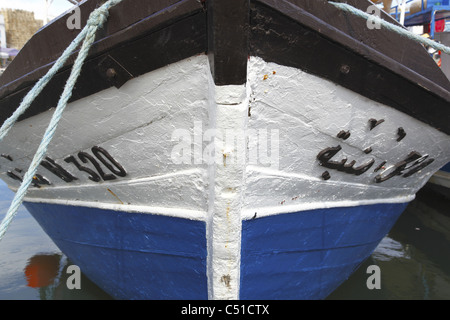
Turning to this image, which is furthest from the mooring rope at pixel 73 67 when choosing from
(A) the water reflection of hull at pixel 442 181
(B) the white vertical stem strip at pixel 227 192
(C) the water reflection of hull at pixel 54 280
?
(A) the water reflection of hull at pixel 442 181

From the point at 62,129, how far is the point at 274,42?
119 cm

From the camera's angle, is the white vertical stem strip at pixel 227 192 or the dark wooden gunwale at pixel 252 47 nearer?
the dark wooden gunwale at pixel 252 47

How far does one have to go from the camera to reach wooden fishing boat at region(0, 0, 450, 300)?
160 cm

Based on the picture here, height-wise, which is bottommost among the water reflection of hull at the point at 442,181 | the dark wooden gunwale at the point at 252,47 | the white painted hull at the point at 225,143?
the white painted hull at the point at 225,143

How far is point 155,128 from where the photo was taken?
186 cm

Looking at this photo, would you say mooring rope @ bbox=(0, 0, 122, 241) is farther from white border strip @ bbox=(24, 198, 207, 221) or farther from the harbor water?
the harbor water

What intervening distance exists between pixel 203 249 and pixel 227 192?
480 mm

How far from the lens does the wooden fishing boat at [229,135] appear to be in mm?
1596

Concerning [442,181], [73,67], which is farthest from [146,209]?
[442,181]

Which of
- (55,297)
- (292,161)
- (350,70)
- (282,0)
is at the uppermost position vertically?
(282,0)

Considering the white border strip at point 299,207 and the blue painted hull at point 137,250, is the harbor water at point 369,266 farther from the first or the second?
the white border strip at point 299,207

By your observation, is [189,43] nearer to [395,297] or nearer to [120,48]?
[120,48]

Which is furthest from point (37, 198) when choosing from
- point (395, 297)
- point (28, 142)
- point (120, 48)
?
point (395, 297)

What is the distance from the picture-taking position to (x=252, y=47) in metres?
1.54
